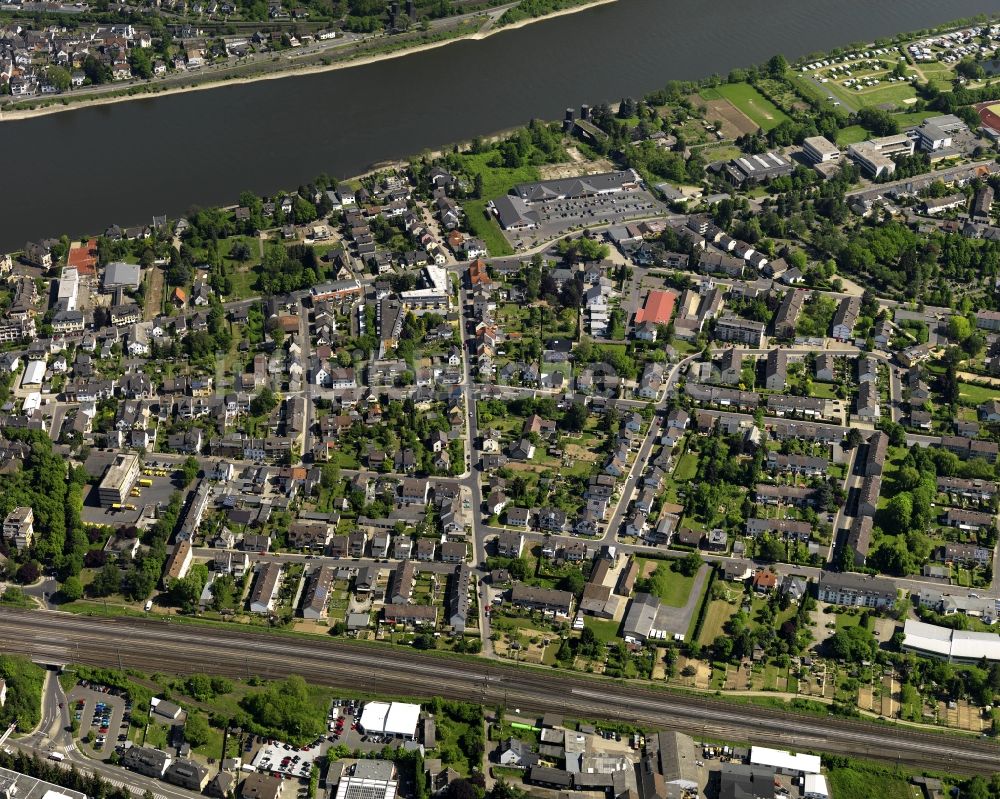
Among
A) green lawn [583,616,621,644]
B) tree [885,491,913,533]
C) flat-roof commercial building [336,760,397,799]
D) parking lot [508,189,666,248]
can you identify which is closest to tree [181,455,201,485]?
flat-roof commercial building [336,760,397,799]

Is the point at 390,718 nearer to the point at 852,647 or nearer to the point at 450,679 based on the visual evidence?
the point at 450,679

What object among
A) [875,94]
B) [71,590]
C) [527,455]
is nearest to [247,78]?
[875,94]

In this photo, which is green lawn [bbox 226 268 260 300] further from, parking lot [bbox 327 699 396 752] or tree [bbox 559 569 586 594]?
parking lot [bbox 327 699 396 752]

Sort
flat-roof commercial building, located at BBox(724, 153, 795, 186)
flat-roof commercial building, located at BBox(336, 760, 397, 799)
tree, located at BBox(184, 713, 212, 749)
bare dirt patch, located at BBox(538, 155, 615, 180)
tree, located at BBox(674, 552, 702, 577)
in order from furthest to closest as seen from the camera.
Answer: bare dirt patch, located at BBox(538, 155, 615, 180), flat-roof commercial building, located at BBox(724, 153, 795, 186), tree, located at BBox(674, 552, 702, 577), tree, located at BBox(184, 713, 212, 749), flat-roof commercial building, located at BBox(336, 760, 397, 799)

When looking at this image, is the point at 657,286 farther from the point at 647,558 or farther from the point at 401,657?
the point at 401,657

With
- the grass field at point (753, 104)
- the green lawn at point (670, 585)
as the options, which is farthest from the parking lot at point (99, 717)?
the grass field at point (753, 104)

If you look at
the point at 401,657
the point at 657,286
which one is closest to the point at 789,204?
the point at 657,286
